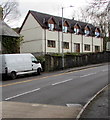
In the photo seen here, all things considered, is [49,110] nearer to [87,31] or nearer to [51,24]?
[51,24]

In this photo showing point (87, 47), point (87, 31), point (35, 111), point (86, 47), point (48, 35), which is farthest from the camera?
point (87, 31)

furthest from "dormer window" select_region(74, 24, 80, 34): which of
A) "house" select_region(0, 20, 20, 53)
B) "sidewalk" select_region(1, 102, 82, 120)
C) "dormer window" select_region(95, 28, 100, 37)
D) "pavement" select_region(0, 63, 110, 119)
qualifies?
"sidewalk" select_region(1, 102, 82, 120)

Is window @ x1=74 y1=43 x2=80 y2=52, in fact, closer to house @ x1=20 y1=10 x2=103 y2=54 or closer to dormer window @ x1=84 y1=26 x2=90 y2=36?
house @ x1=20 y1=10 x2=103 y2=54

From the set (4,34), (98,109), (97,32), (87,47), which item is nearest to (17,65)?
(4,34)

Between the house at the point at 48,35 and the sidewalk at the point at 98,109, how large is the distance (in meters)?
28.6

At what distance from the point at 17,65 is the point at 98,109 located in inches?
552

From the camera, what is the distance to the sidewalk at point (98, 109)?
7.43 m

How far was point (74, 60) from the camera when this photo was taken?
33.4 m

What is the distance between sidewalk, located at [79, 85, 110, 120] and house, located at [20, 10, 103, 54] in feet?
94.0

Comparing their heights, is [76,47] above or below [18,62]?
above

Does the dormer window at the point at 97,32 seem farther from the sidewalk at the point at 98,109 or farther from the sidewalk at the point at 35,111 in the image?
the sidewalk at the point at 35,111

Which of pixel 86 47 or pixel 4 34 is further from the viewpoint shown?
pixel 86 47

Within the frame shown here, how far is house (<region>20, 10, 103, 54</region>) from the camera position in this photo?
3944 cm

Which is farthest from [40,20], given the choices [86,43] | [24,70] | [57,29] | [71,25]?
[24,70]
